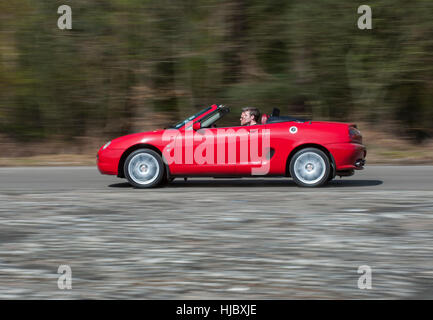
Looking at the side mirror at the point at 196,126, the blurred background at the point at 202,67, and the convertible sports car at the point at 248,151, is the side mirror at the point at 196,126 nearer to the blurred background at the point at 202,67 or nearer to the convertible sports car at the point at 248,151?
the convertible sports car at the point at 248,151

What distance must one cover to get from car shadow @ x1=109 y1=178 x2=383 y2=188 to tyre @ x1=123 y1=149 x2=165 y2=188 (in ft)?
1.56

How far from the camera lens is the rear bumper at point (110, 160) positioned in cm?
1065

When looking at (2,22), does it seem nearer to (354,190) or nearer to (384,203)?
(354,190)

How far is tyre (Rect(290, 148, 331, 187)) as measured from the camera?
33.8 feet

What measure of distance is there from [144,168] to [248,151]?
163cm
